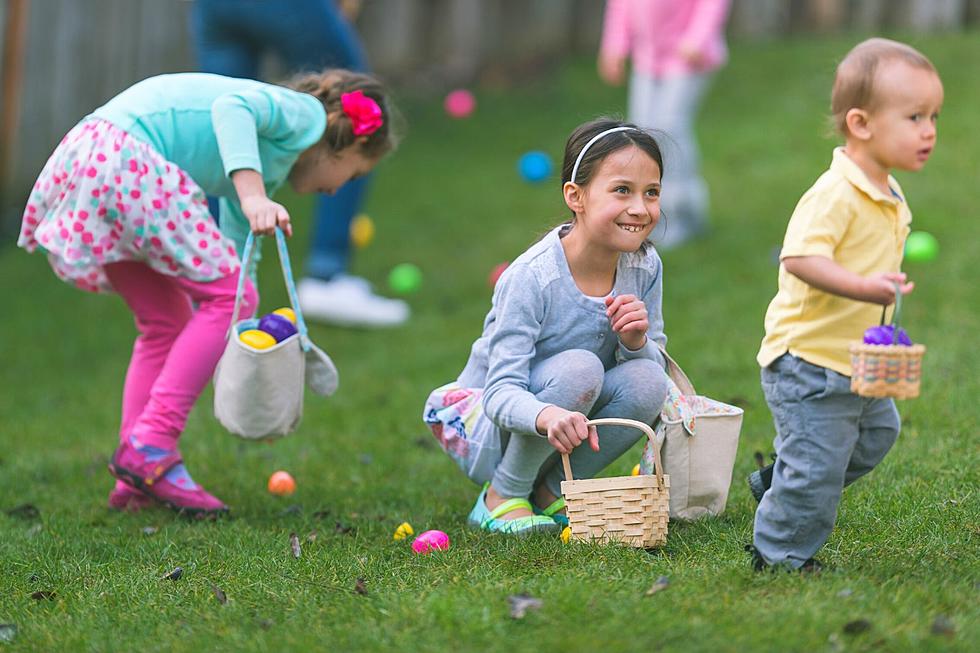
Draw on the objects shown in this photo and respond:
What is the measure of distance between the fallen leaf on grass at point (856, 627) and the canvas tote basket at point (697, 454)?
3.15ft

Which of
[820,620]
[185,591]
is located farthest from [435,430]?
[820,620]

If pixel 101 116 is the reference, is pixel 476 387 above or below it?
below

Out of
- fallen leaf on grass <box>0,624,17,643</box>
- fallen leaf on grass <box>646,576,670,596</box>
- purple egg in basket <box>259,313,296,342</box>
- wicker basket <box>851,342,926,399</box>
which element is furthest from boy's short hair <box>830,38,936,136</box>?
fallen leaf on grass <box>0,624,17,643</box>

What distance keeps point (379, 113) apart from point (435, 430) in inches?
41.3

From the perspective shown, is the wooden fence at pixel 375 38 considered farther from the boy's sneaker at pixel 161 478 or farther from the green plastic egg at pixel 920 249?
the green plastic egg at pixel 920 249

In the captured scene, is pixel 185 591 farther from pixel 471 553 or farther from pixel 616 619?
pixel 616 619

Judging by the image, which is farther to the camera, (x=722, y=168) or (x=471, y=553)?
(x=722, y=168)

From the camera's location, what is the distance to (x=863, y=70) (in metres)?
3.02

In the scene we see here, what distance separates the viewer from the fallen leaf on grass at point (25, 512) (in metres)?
4.30

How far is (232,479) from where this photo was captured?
4.72 metres

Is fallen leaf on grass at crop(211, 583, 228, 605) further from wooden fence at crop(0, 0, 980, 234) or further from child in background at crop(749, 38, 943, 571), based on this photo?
wooden fence at crop(0, 0, 980, 234)

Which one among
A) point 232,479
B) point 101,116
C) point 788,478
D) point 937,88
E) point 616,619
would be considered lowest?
point 232,479

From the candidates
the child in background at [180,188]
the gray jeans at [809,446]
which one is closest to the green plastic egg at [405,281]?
the child in background at [180,188]

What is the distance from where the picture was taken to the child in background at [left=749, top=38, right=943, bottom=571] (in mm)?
2986
